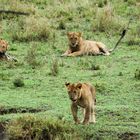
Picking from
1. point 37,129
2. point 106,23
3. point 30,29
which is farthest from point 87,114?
point 106,23

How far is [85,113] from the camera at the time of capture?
9.87 m

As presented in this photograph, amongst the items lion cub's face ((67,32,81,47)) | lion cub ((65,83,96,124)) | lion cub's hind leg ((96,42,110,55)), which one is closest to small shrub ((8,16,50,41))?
lion cub's face ((67,32,81,47))

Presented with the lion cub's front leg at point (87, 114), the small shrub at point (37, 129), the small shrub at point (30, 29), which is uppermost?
the small shrub at point (30, 29)

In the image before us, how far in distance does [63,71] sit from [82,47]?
7.53 feet

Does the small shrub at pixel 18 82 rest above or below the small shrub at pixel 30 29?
below

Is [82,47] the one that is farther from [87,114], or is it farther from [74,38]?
[87,114]

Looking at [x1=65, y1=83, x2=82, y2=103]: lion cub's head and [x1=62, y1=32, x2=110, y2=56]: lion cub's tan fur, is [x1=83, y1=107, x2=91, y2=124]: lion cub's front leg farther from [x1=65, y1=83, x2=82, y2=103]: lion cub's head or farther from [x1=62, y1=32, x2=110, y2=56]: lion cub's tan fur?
[x1=62, y1=32, x2=110, y2=56]: lion cub's tan fur

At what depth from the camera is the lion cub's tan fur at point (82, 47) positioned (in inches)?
659

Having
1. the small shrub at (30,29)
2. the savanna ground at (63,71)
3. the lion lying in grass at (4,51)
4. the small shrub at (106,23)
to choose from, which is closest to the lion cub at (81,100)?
the savanna ground at (63,71)

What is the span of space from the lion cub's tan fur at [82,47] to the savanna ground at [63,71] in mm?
257

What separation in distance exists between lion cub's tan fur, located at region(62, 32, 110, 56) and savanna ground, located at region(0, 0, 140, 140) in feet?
0.84

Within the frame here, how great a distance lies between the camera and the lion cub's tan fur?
16.8m

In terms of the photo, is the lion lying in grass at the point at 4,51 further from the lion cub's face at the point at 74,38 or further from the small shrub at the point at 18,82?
the small shrub at the point at 18,82

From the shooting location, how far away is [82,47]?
16781 millimetres
